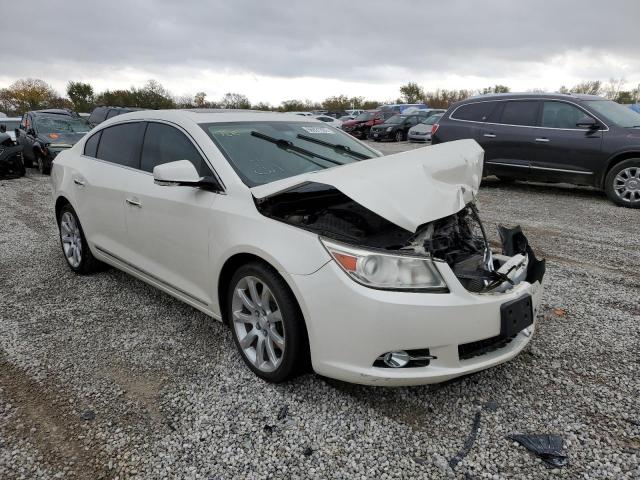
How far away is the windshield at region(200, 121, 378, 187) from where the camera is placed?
2.99m

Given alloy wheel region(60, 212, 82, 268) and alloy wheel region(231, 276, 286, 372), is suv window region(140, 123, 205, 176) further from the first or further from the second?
alloy wheel region(60, 212, 82, 268)

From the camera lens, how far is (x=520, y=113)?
8.34m

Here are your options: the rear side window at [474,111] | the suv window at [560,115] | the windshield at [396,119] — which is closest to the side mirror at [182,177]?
the suv window at [560,115]

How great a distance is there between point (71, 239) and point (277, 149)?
2.60 metres

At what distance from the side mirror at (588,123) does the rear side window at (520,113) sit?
0.72 meters

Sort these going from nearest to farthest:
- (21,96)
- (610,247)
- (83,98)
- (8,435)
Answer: (8,435) → (610,247) → (83,98) → (21,96)

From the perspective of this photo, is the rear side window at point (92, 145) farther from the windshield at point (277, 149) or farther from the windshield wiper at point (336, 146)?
the windshield wiper at point (336, 146)

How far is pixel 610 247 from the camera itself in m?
5.21

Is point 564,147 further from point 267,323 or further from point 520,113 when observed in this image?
point 267,323

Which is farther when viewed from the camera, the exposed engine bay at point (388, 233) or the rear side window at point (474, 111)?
the rear side window at point (474, 111)

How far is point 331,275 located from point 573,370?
167 cm

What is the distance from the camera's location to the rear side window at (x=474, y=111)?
28.6 ft

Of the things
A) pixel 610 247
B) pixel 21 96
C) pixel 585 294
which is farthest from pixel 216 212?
pixel 21 96

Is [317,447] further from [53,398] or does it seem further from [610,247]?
[610,247]
